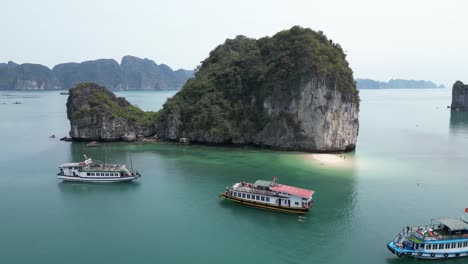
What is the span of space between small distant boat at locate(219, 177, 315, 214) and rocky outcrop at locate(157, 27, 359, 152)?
25.7m

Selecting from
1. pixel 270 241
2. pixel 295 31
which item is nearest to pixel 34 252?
pixel 270 241

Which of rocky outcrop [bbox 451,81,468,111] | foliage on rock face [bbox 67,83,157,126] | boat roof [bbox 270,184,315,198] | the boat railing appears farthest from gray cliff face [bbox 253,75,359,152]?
rocky outcrop [bbox 451,81,468,111]

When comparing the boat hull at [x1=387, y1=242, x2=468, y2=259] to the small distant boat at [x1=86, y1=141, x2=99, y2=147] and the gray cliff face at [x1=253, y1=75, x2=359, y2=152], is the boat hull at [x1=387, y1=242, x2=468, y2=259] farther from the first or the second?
the small distant boat at [x1=86, y1=141, x2=99, y2=147]

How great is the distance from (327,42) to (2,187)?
176 ft

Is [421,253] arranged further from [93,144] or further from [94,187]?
[93,144]

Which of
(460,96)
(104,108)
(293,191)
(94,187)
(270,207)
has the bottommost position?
(94,187)

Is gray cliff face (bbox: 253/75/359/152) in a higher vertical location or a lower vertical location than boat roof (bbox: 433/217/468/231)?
higher

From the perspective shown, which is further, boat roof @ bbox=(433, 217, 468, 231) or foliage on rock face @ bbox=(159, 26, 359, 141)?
foliage on rock face @ bbox=(159, 26, 359, 141)

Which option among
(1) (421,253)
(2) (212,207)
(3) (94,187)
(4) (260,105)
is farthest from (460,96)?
(3) (94,187)

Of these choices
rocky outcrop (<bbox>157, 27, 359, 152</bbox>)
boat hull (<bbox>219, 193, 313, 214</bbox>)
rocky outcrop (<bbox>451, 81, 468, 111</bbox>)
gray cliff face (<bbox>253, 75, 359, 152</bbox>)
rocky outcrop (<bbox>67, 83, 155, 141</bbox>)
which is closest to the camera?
boat hull (<bbox>219, 193, 313, 214</bbox>)

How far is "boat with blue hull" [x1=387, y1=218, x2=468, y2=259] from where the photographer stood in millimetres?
26469

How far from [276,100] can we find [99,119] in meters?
32.2

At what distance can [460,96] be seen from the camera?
136375 millimetres

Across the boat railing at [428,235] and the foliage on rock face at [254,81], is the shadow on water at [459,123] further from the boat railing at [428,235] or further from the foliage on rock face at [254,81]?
the boat railing at [428,235]
